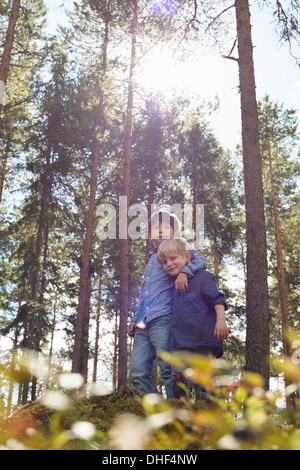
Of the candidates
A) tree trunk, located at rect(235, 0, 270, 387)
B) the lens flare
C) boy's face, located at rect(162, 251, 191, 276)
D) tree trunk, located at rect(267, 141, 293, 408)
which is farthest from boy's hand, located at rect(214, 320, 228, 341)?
tree trunk, located at rect(267, 141, 293, 408)

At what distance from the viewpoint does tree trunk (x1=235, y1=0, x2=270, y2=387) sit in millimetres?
4934

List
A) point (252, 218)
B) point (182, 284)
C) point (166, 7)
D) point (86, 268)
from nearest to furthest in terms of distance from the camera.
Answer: point (182, 284)
point (252, 218)
point (166, 7)
point (86, 268)

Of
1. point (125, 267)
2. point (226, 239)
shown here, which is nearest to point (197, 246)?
point (226, 239)

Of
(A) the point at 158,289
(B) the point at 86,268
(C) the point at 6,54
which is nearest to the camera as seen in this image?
(A) the point at 158,289

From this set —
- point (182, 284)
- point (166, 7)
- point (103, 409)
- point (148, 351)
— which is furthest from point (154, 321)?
point (166, 7)

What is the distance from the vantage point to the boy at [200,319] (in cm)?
321

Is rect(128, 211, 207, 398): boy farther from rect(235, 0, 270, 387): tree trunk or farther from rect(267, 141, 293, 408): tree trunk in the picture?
rect(267, 141, 293, 408): tree trunk

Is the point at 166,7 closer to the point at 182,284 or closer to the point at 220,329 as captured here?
the point at 182,284

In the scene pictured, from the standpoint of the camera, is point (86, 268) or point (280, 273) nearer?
point (86, 268)

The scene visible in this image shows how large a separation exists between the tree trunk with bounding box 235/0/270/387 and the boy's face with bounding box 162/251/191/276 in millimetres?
1884

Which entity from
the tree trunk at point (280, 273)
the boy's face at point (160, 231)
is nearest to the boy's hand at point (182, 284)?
the boy's face at point (160, 231)

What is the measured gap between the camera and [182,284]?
339cm

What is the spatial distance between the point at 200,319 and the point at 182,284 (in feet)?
1.12

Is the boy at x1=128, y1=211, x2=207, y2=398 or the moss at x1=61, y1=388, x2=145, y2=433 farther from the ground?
the boy at x1=128, y1=211, x2=207, y2=398
